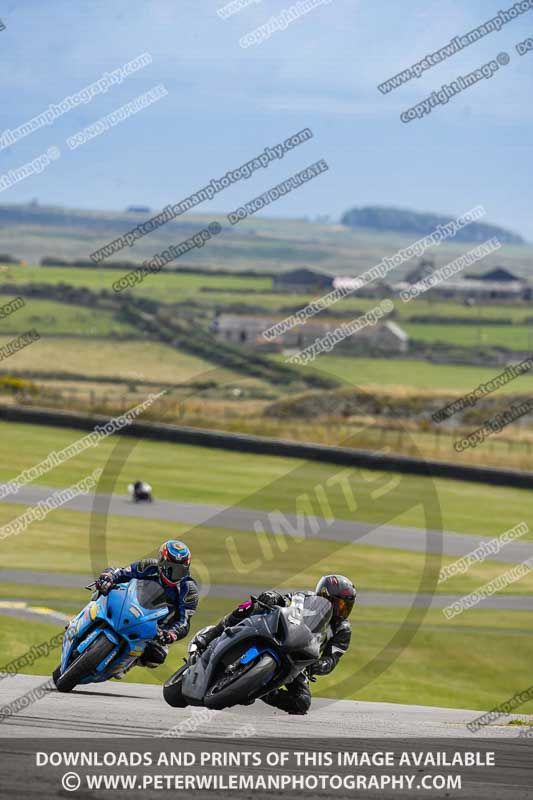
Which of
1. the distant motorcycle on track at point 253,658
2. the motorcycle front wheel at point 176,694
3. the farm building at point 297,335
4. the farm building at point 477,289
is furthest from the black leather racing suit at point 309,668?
the farm building at point 477,289

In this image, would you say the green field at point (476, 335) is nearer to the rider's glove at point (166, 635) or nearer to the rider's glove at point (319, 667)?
the rider's glove at point (166, 635)

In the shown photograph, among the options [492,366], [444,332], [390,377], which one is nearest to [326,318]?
[444,332]

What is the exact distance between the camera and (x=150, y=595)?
11758mm

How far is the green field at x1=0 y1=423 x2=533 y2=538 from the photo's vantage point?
3697 centimetres

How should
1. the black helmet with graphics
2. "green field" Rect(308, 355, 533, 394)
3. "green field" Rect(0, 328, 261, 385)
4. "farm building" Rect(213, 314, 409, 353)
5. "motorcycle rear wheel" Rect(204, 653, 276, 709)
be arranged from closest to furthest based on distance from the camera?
"motorcycle rear wheel" Rect(204, 653, 276, 709) < the black helmet with graphics < "green field" Rect(0, 328, 261, 385) < "green field" Rect(308, 355, 533, 394) < "farm building" Rect(213, 314, 409, 353)

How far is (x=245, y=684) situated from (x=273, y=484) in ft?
99.3

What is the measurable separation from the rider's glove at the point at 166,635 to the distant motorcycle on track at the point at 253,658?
0.98 metres

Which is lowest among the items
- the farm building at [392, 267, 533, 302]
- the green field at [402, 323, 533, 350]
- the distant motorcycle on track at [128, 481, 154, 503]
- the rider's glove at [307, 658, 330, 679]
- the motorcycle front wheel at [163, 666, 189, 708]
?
the farm building at [392, 267, 533, 302]

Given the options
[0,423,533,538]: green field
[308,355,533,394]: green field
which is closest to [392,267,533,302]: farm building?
[308,355,533,394]: green field

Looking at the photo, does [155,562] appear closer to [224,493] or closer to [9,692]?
[9,692]

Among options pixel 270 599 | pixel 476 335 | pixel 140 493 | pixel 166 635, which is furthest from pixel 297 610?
pixel 476 335

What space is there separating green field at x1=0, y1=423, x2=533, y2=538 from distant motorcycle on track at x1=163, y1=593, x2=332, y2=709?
24664 millimetres

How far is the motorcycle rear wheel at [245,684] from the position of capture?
33.1ft

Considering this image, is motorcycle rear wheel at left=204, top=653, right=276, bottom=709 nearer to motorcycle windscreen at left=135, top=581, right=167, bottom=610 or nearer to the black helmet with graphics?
the black helmet with graphics
